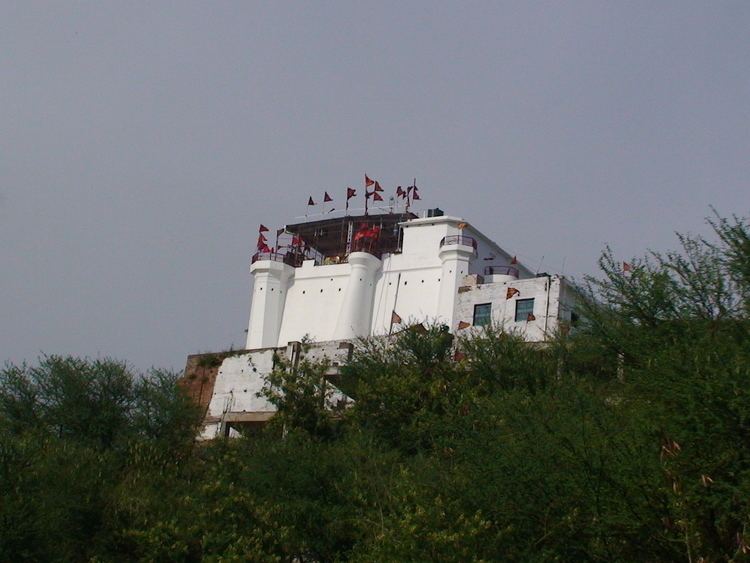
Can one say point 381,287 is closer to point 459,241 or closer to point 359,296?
point 359,296

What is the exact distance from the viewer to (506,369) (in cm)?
3409

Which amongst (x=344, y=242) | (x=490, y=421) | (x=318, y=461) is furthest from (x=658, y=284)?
(x=344, y=242)

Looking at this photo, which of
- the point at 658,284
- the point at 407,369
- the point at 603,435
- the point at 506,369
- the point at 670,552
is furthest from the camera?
the point at 407,369

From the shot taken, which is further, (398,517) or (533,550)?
(398,517)

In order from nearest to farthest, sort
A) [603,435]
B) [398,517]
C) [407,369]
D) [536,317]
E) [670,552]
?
[670,552]
[603,435]
[398,517]
[407,369]
[536,317]

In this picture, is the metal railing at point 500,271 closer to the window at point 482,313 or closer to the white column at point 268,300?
the window at point 482,313

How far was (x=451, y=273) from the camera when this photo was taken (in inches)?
1854

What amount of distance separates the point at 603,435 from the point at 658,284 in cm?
741

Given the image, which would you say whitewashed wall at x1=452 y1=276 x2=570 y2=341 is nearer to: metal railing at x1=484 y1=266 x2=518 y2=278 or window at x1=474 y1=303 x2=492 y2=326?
window at x1=474 y1=303 x2=492 y2=326

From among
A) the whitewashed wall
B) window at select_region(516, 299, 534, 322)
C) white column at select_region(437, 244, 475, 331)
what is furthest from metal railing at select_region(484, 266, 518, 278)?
window at select_region(516, 299, 534, 322)

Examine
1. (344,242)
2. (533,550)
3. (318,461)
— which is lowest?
(533,550)

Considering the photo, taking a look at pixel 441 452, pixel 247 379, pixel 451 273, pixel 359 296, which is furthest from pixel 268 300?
pixel 441 452

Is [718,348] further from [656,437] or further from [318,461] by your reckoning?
[318,461]

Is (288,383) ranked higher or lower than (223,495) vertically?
higher
